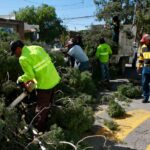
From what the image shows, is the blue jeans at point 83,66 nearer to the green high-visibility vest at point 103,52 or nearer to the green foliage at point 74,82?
the green high-visibility vest at point 103,52

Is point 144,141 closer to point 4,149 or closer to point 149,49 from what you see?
point 4,149

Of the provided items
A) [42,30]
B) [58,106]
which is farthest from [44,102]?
[42,30]

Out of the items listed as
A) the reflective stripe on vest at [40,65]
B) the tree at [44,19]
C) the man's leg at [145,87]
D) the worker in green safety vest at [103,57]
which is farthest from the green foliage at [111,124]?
the tree at [44,19]

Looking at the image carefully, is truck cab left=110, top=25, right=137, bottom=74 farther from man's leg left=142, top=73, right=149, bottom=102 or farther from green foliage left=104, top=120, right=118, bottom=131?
green foliage left=104, top=120, right=118, bottom=131

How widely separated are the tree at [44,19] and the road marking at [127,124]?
6148cm

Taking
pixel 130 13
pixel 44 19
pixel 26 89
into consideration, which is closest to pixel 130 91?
pixel 26 89

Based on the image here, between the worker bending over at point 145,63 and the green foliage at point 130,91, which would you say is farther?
the green foliage at point 130,91

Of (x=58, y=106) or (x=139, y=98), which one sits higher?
(x=58, y=106)

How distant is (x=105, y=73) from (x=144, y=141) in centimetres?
666

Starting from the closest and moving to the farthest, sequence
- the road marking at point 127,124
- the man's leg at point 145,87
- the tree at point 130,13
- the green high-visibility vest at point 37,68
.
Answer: the green high-visibility vest at point 37,68
the road marking at point 127,124
the man's leg at point 145,87
the tree at point 130,13

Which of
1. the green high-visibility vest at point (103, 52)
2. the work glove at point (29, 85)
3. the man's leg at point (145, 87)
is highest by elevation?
the work glove at point (29, 85)

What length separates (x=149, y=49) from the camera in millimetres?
10859

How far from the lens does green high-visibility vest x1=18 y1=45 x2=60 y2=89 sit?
646 cm

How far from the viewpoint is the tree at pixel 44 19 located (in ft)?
232
